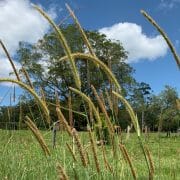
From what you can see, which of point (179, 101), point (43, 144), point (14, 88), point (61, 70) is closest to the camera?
point (43, 144)

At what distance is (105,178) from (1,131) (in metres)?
2.93

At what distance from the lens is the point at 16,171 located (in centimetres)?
414

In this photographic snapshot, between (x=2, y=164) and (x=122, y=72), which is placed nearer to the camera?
(x=2, y=164)

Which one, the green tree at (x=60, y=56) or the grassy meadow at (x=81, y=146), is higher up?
the green tree at (x=60, y=56)

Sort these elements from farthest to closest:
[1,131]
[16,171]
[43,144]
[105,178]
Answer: [1,131] < [16,171] < [105,178] < [43,144]

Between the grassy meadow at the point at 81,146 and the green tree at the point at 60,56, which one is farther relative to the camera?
the green tree at the point at 60,56

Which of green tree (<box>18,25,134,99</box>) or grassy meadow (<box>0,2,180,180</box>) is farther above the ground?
green tree (<box>18,25,134,99</box>)

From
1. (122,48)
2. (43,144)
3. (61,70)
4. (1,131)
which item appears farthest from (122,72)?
(43,144)

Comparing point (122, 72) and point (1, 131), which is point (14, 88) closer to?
point (1, 131)

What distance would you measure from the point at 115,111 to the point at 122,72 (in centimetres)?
5201

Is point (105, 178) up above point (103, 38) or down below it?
below

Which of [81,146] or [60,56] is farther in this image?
[60,56]

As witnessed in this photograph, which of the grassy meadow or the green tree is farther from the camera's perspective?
the green tree

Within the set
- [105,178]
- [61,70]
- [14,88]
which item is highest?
[61,70]
